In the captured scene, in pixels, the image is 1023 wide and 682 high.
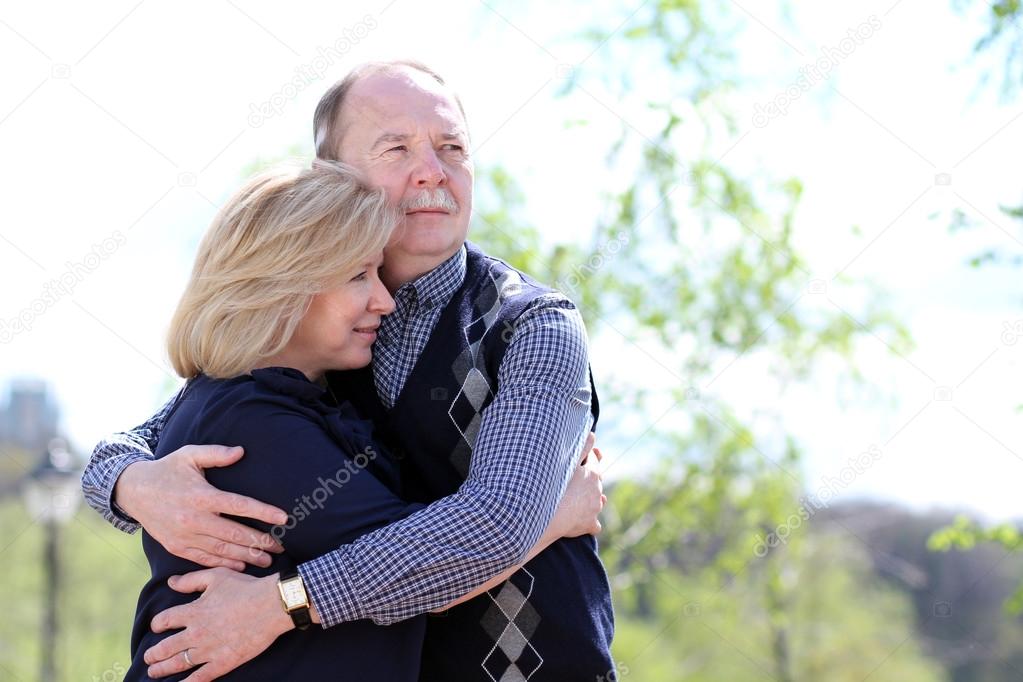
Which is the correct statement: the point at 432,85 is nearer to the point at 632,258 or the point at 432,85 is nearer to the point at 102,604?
the point at 632,258

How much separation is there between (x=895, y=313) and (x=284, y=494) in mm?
6386

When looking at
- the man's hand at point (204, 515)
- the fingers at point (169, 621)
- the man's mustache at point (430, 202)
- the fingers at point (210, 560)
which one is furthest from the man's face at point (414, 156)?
the fingers at point (169, 621)

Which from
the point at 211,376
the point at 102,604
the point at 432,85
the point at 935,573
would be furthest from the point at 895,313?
the point at 935,573

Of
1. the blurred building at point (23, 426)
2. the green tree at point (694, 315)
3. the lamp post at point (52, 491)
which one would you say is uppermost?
the green tree at point (694, 315)

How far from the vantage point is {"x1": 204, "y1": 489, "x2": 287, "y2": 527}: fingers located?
6.59 ft

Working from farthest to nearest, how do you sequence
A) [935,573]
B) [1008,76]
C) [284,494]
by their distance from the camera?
[935,573] < [1008,76] < [284,494]

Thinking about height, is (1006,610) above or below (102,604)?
above

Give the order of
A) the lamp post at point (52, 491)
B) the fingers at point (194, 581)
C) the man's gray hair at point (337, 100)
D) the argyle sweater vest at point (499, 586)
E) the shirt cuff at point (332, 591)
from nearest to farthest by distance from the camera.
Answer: the shirt cuff at point (332, 591) → the fingers at point (194, 581) → the argyle sweater vest at point (499, 586) → the man's gray hair at point (337, 100) → the lamp post at point (52, 491)

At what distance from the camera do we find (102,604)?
18.8 m

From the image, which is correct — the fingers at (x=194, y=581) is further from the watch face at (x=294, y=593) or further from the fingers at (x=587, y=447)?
the fingers at (x=587, y=447)

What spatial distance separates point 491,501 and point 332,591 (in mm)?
323

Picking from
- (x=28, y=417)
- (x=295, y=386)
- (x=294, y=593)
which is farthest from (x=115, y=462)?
(x=28, y=417)

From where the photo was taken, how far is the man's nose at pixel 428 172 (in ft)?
8.36

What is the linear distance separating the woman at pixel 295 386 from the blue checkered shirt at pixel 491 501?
8cm
